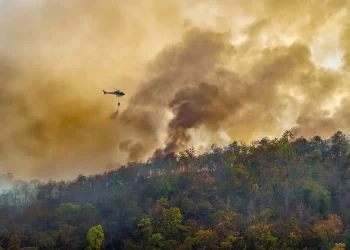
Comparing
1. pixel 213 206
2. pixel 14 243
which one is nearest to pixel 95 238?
pixel 14 243

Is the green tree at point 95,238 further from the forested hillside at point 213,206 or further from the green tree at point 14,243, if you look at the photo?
the green tree at point 14,243

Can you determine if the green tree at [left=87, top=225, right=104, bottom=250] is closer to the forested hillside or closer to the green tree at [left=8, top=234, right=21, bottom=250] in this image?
the forested hillside

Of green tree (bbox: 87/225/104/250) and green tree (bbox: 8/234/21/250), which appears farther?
green tree (bbox: 87/225/104/250)

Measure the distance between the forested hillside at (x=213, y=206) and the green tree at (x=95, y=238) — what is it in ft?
0.45

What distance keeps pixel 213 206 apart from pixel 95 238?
17682 millimetres

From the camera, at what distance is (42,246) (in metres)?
56.0

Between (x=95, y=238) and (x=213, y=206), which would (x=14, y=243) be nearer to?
(x=95, y=238)

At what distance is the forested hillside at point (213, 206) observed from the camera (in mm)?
51781

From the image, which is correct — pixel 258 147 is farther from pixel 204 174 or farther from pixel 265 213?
pixel 265 213

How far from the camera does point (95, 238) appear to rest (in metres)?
57.7

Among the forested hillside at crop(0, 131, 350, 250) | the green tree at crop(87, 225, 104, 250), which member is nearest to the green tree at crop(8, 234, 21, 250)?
the forested hillside at crop(0, 131, 350, 250)

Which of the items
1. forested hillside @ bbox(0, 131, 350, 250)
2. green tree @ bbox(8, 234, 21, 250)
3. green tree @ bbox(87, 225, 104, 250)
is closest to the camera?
forested hillside @ bbox(0, 131, 350, 250)

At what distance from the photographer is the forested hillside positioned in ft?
170

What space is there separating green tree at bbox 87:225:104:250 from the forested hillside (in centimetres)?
14
